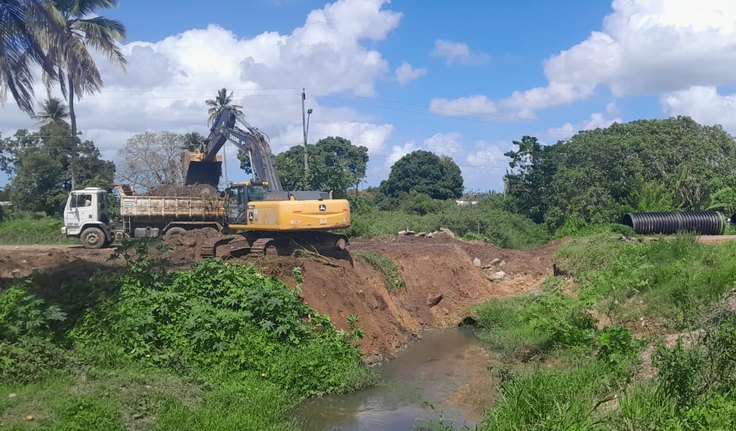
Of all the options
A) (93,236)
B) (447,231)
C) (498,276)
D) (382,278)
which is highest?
(93,236)

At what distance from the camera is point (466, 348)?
18078 mm

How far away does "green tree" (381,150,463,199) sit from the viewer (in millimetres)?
61250

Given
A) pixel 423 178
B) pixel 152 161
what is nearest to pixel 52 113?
pixel 152 161

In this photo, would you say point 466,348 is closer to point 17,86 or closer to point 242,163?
point 17,86

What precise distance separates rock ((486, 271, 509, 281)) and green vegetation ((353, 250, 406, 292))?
16.2 feet

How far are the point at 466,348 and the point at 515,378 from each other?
315 inches

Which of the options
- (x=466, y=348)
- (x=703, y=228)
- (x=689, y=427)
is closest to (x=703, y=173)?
(x=703, y=228)

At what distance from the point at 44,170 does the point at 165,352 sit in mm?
32567

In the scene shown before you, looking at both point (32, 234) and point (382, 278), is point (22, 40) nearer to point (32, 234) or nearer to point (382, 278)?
point (382, 278)

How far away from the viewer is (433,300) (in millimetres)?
22766

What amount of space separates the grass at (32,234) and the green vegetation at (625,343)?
835 inches

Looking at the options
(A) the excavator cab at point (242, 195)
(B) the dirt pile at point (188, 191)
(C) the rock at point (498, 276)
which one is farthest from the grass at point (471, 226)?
(A) the excavator cab at point (242, 195)

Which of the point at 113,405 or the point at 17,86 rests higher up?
the point at 17,86

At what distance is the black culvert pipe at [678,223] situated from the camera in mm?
29609
